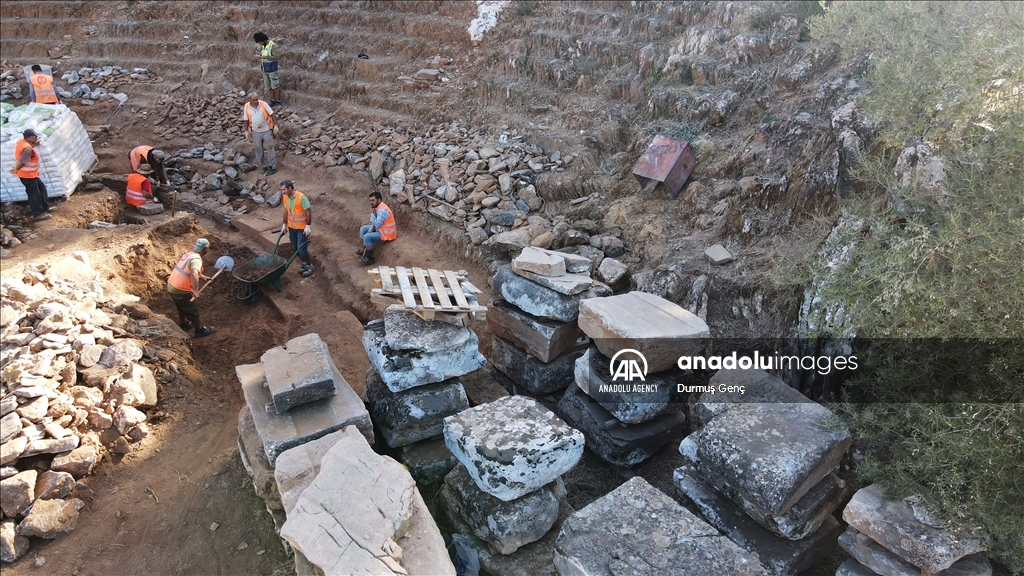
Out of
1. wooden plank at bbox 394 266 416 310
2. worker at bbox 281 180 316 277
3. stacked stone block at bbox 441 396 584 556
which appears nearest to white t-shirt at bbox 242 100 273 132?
worker at bbox 281 180 316 277

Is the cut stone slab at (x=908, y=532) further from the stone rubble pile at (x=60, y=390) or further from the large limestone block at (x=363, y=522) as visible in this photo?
the stone rubble pile at (x=60, y=390)

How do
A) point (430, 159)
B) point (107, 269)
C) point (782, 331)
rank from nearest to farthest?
point (782, 331), point (107, 269), point (430, 159)

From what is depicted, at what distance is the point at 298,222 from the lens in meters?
9.23

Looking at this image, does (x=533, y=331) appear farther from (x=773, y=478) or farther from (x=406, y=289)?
(x=773, y=478)

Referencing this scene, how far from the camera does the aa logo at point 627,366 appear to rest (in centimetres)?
506

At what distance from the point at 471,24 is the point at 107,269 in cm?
812

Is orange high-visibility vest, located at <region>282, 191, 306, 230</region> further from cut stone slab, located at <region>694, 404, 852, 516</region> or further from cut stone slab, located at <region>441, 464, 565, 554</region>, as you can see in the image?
cut stone slab, located at <region>694, 404, 852, 516</region>

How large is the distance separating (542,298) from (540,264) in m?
0.33

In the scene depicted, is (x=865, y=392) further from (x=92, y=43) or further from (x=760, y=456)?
(x=92, y=43)

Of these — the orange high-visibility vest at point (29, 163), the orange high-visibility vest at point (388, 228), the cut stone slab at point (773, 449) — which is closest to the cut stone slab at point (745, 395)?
the cut stone slab at point (773, 449)

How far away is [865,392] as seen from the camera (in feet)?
16.5

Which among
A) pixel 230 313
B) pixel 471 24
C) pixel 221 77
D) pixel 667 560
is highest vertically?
pixel 471 24

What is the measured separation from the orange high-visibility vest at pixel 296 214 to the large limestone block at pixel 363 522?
18.7 ft

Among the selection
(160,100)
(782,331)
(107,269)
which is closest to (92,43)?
(160,100)
